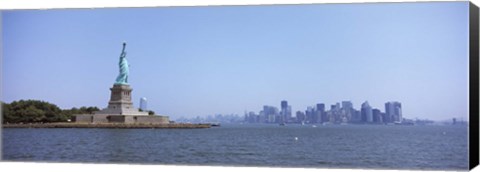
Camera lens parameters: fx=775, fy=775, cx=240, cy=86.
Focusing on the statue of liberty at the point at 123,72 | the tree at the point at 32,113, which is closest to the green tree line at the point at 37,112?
the tree at the point at 32,113

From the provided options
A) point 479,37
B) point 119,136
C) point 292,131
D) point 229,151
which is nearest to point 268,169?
point 479,37

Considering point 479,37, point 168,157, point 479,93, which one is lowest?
point 168,157

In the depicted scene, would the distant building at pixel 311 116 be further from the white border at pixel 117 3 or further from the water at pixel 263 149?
the white border at pixel 117 3

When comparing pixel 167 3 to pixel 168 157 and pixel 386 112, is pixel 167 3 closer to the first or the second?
pixel 168 157

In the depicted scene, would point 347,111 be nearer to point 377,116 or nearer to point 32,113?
point 377,116

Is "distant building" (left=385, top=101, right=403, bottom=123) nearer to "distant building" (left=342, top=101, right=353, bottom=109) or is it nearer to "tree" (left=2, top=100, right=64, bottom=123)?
"distant building" (left=342, top=101, right=353, bottom=109)

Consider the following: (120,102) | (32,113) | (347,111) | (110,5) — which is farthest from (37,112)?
(110,5)

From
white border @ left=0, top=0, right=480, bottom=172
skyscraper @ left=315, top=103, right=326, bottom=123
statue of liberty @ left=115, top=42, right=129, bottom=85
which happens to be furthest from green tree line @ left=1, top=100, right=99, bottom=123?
white border @ left=0, top=0, right=480, bottom=172
